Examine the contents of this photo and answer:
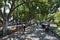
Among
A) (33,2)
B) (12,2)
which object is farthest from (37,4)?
(12,2)

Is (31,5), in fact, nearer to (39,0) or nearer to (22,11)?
(39,0)

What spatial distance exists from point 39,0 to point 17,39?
4787mm

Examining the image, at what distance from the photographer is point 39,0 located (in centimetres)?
1917

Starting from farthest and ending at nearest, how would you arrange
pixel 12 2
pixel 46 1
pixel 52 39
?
pixel 12 2 → pixel 46 1 → pixel 52 39

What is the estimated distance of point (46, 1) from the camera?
62.9 ft

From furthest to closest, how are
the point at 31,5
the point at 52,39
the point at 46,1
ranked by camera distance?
the point at 31,5, the point at 46,1, the point at 52,39

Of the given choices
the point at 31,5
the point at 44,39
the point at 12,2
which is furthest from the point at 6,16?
the point at 44,39

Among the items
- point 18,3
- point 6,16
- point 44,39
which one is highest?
point 18,3

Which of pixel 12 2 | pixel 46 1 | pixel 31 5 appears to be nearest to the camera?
pixel 46 1

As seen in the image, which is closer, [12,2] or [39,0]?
[39,0]

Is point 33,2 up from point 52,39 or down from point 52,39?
up

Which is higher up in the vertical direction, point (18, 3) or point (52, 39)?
point (18, 3)

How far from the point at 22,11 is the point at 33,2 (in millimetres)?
6032

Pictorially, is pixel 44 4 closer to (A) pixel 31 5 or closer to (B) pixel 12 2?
(A) pixel 31 5
